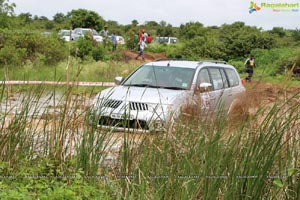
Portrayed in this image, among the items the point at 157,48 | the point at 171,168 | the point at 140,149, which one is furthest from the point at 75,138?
the point at 157,48

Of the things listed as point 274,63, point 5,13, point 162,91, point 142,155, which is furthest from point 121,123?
point 5,13

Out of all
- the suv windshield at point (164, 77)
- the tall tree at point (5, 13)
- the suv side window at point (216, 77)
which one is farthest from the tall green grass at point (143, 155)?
the tall tree at point (5, 13)

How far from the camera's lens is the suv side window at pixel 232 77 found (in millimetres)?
11391

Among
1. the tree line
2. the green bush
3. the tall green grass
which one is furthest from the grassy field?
the tree line

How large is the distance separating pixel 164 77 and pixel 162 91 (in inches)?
31.0

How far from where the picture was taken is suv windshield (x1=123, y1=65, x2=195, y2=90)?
30.9ft

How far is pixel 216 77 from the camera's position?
10.6m

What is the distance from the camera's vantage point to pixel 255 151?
12.6ft

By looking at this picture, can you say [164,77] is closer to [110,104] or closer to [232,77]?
[232,77]

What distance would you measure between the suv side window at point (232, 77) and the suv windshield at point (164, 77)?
1740 millimetres

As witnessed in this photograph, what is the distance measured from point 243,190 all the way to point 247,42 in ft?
106

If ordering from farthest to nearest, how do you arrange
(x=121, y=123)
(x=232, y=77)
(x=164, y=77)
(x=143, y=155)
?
(x=232, y=77) < (x=164, y=77) < (x=121, y=123) < (x=143, y=155)

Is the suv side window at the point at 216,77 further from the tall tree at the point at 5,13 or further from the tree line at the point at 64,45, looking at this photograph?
the tall tree at the point at 5,13

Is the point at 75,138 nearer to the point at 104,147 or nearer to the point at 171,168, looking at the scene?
the point at 104,147
